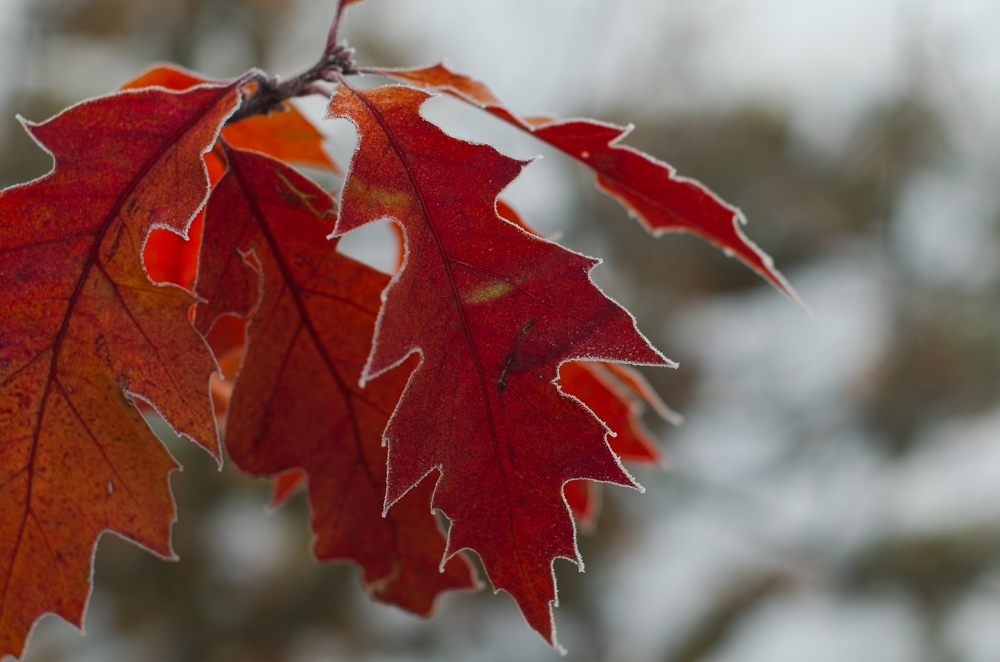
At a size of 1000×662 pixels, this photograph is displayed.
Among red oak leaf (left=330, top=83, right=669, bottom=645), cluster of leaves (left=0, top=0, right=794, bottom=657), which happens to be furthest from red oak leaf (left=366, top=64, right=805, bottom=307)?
red oak leaf (left=330, top=83, right=669, bottom=645)

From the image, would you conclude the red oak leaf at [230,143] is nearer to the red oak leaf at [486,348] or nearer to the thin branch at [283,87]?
the thin branch at [283,87]

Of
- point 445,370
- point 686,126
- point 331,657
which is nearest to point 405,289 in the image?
point 445,370

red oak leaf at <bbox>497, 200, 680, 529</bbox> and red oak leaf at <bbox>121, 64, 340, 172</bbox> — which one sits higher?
red oak leaf at <bbox>121, 64, 340, 172</bbox>

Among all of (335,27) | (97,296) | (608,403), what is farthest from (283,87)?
(608,403)

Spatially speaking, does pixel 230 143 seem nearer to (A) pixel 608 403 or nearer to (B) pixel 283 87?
(B) pixel 283 87

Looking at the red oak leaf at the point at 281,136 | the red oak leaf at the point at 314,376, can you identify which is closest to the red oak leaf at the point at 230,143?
the red oak leaf at the point at 281,136

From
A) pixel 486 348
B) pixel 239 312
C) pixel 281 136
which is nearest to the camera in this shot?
pixel 486 348

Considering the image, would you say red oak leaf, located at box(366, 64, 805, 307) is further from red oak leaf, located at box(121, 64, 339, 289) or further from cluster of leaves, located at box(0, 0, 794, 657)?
red oak leaf, located at box(121, 64, 339, 289)
